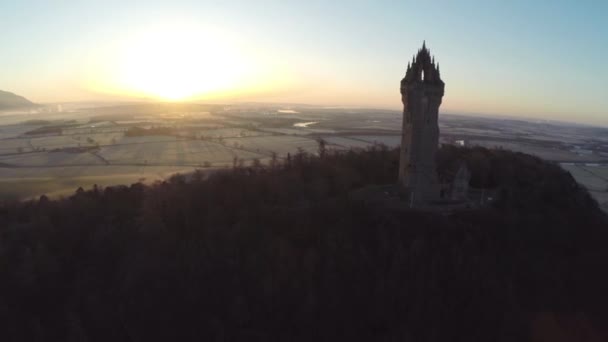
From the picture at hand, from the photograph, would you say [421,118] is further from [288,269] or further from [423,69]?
[288,269]

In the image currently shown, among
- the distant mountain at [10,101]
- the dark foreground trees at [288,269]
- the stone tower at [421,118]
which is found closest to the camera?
the dark foreground trees at [288,269]

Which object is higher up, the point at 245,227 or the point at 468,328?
the point at 245,227

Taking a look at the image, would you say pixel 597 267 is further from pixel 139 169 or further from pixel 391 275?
pixel 139 169

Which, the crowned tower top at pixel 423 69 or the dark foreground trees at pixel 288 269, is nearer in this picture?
the dark foreground trees at pixel 288 269

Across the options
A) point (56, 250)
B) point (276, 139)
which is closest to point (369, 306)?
point (56, 250)

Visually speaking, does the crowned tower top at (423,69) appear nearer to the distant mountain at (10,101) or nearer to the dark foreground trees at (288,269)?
the dark foreground trees at (288,269)

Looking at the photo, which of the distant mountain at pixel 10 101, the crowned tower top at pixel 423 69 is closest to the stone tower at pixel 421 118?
the crowned tower top at pixel 423 69
